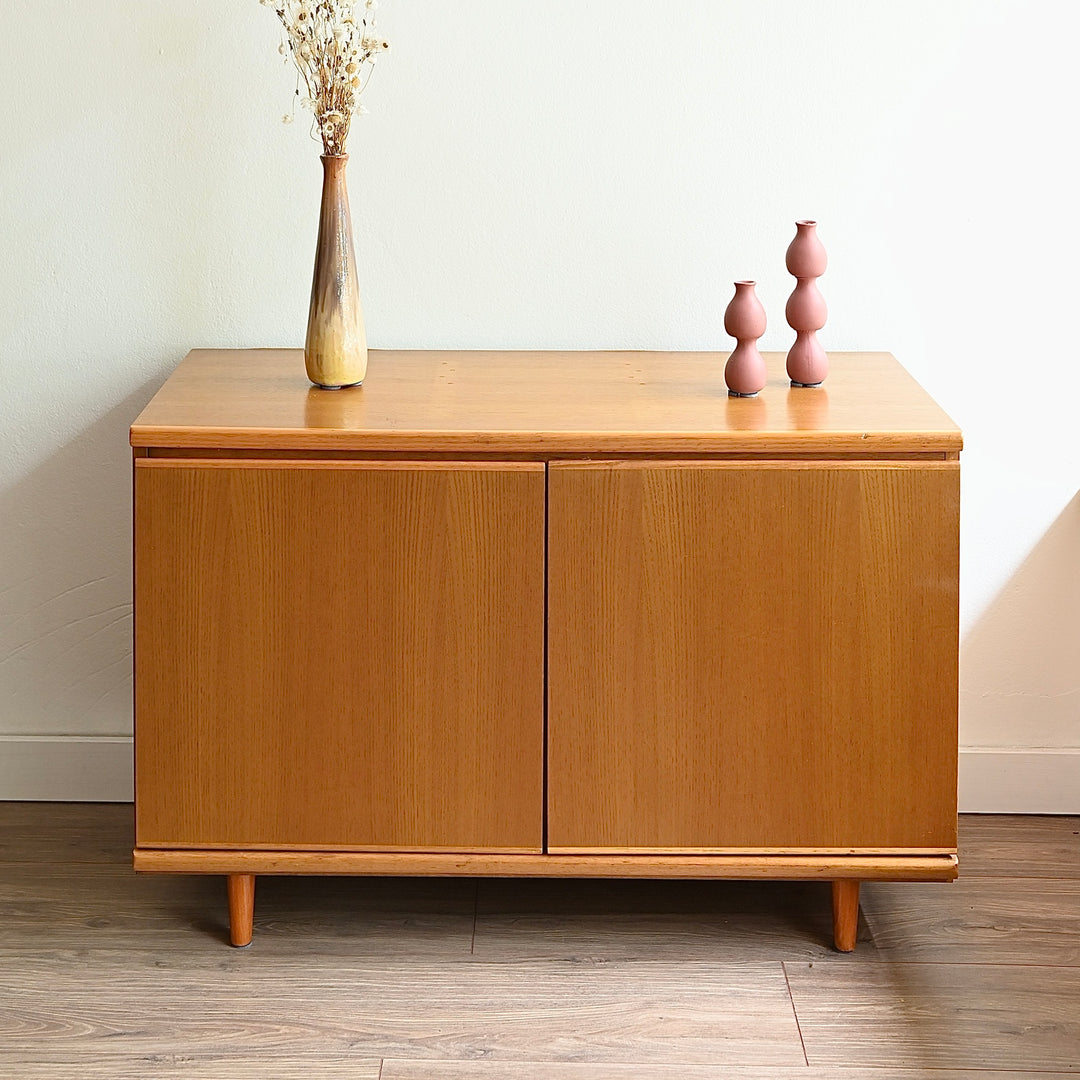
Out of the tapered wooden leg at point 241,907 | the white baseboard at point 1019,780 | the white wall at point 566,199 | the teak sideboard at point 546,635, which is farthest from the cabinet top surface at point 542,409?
the white baseboard at point 1019,780

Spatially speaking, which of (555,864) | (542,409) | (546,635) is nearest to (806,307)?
(542,409)

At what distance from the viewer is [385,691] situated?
6.10 feet

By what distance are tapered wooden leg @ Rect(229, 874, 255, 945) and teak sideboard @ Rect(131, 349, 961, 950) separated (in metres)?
0.05

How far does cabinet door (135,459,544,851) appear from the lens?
1.80m

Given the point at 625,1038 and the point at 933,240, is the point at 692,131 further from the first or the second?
the point at 625,1038

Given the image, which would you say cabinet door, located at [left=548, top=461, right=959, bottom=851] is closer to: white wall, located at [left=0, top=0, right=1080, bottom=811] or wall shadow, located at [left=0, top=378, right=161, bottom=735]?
white wall, located at [left=0, top=0, right=1080, bottom=811]

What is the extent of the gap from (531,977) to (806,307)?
3.24ft

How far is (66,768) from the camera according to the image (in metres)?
2.42

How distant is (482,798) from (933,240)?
1110 mm

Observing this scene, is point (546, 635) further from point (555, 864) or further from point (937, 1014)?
point (937, 1014)

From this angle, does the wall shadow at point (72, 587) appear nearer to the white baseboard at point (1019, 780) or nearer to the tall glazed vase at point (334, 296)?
the tall glazed vase at point (334, 296)

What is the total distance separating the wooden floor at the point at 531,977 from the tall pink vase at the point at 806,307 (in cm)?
79

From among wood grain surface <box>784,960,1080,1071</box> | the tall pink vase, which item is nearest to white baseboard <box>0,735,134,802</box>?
wood grain surface <box>784,960,1080,1071</box>

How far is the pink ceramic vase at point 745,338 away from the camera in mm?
1940
